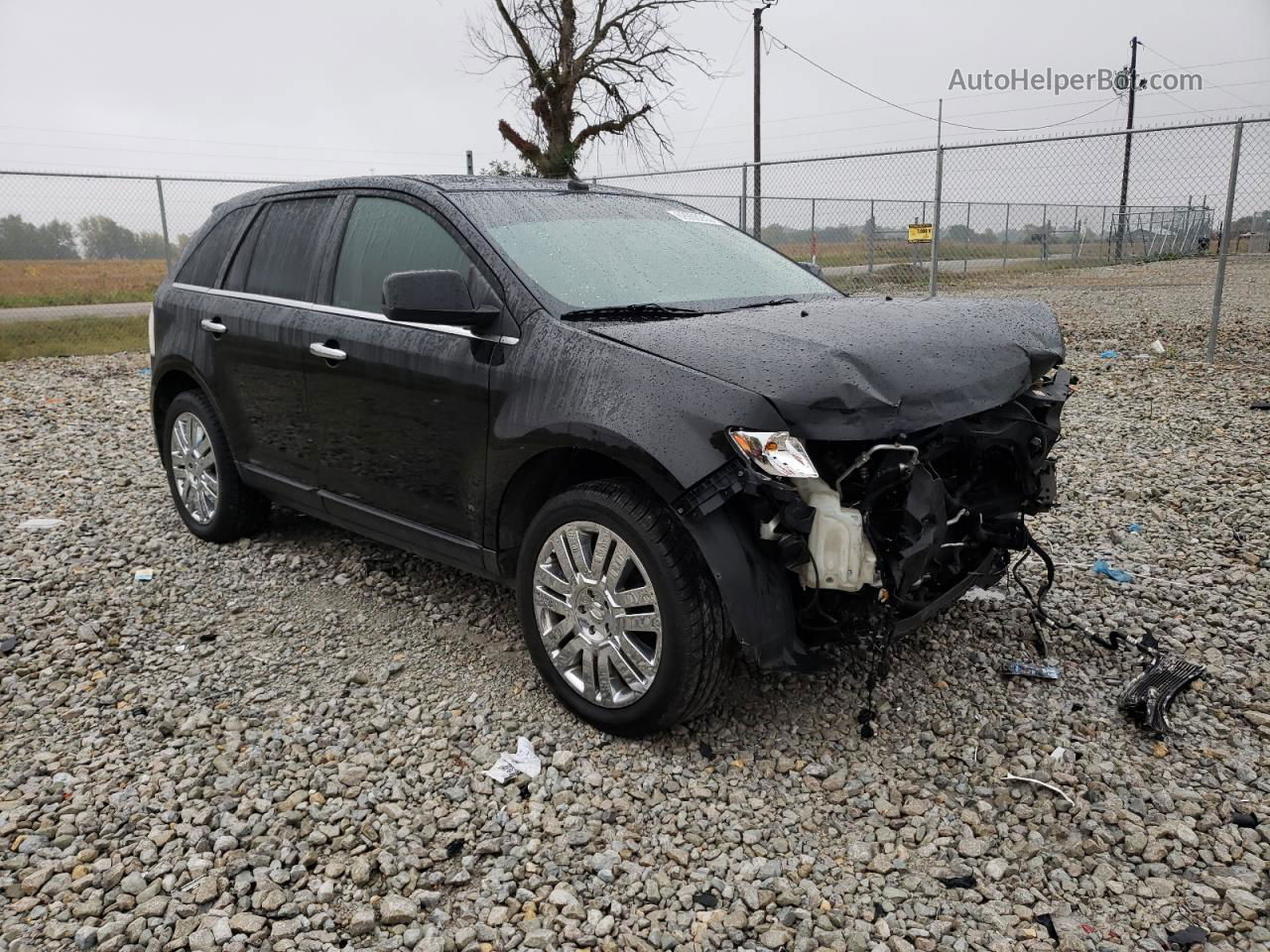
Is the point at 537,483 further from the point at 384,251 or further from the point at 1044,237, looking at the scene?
the point at 1044,237

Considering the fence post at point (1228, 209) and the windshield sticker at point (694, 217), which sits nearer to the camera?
the windshield sticker at point (694, 217)

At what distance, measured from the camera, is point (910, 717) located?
10.6 feet

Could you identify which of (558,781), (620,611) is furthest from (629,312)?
(558,781)

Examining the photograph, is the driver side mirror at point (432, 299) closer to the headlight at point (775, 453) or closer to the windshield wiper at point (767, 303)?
the windshield wiper at point (767, 303)

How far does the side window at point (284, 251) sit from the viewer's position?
13.8ft

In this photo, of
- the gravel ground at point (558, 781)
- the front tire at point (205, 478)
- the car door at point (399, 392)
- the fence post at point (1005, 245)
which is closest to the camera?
the gravel ground at point (558, 781)

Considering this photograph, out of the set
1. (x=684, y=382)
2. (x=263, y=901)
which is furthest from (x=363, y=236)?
(x=263, y=901)

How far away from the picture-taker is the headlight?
8.43 feet

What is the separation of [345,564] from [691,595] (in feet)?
8.25

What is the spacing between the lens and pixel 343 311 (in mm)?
3941

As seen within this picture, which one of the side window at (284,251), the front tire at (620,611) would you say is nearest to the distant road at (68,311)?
the side window at (284,251)

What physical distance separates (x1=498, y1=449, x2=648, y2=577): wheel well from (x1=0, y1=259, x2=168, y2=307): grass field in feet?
41.3

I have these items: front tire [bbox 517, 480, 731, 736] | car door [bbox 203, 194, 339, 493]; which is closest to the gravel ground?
front tire [bbox 517, 480, 731, 736]

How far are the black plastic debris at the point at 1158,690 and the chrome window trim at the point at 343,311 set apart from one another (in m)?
2.43
